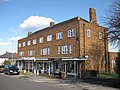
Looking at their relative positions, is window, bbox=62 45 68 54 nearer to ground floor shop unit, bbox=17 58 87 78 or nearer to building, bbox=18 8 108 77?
building, bbox=18 8 108 77

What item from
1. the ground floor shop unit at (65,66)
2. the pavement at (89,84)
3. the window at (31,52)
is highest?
the window at (31,52)

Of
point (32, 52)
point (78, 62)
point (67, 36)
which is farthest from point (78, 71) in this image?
point (32, 52)

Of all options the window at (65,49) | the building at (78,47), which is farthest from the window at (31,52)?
the window at (65,49)

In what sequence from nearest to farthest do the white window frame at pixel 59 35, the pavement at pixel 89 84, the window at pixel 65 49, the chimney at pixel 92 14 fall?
1. the pavement at pixel 89 84
2. the chimney at pixel 92 14
3. the window at pixel 65 49
4. the white window frame at pixel 59 35

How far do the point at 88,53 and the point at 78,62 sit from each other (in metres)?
2.40

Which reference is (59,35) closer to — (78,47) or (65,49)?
(65,49)

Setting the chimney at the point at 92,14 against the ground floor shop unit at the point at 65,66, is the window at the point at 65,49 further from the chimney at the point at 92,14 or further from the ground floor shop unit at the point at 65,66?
the chimney at the point at 92,14

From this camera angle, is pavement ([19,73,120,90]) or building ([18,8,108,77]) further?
building ([18,8,108,77])

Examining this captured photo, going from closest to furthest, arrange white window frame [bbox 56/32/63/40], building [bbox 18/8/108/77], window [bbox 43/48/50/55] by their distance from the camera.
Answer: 1. building [bbox 18/8/108/77]
2. white window frame [bbox 56/32/63/40]
3. window [bbox 43/48/50/55]

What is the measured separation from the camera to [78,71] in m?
37.4

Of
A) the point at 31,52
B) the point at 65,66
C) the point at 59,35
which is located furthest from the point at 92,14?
the point at 31,52

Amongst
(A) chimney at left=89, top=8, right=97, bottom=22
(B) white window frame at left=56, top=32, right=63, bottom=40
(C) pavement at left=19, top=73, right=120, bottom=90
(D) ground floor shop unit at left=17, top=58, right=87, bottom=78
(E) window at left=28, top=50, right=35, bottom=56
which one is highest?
(A) chimney at left=89, top=8, right=97, bottom=22

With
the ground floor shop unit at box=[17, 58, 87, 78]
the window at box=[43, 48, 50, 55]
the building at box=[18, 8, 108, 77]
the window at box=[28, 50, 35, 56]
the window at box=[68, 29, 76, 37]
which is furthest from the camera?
the window at box=[28, 50, 35, 56]

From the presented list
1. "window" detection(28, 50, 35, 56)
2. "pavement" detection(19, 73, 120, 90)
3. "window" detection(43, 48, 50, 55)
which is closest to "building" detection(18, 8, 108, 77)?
"window" detection(43, 48, 50, 55)
